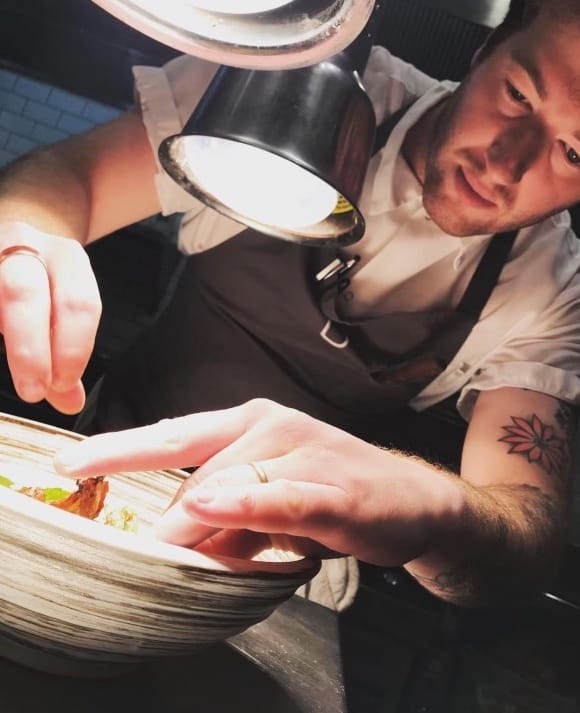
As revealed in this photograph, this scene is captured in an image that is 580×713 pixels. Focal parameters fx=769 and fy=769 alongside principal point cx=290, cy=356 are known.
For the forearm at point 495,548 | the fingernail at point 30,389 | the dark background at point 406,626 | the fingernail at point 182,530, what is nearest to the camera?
the fingernail at point 182,530

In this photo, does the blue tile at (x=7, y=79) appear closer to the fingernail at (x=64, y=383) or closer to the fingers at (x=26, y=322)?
the fingers at (x=26, y=322)

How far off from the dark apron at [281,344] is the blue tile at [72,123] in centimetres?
168

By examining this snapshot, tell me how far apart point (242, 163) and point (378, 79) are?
804 millimetres

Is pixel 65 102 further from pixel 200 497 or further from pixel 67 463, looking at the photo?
pixel 200 497

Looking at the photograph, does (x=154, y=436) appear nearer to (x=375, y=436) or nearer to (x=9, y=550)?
(x=9, y=550)

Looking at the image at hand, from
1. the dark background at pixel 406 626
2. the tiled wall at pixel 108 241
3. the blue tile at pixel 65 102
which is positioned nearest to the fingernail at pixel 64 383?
the dark background at pixel 406 626

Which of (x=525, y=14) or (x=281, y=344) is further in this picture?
(x=281, y=344)

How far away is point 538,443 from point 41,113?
2.66 metres

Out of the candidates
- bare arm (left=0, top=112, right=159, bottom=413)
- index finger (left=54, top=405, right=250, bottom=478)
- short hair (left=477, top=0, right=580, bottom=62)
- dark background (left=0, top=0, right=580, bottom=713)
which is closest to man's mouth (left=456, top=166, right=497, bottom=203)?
Answer: short hair (left=477, top=0, right=580, bottom=62)

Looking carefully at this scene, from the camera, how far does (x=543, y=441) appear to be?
5.24 ft

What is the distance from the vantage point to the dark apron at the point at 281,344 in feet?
5.68

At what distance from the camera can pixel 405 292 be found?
181 centimetres

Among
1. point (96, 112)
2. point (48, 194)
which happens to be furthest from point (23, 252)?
point (96, 112)

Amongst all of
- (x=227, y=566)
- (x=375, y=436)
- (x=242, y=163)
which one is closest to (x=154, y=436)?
(x=227, y=566)
